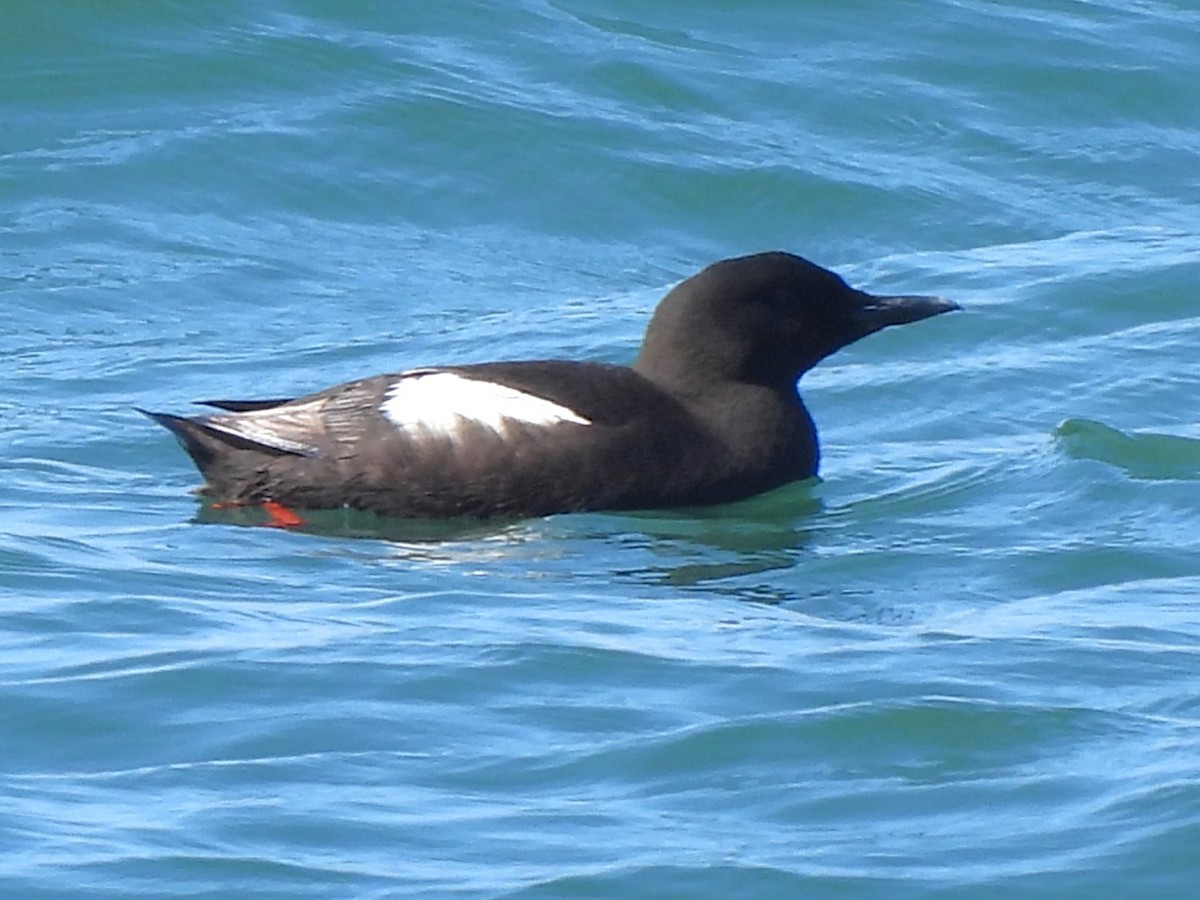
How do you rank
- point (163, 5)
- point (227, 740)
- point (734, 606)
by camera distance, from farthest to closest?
point (163, 5), point (734, 606), point (227, 740)

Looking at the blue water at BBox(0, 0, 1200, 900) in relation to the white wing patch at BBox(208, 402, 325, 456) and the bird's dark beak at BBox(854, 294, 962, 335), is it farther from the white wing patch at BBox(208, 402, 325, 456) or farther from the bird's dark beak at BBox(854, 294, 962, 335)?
the bird's dark beak at BBox(854, 294, 962, 335)

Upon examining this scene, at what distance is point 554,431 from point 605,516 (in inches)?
12.0

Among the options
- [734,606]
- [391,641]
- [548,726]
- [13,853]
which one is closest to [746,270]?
[734,606]

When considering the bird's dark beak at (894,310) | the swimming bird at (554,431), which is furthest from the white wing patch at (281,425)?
the bird's dark beak at (894,310)

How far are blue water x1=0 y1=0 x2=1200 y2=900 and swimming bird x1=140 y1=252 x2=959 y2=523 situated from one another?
0.50ft

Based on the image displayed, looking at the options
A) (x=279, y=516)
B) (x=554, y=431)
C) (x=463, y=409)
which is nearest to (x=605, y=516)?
(x=554, y=431)

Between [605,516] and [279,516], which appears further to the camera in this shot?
[279,516]

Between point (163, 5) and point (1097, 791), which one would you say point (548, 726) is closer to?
point (1097, 791)

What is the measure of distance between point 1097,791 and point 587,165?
8322 millimetres

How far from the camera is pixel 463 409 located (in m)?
8.73

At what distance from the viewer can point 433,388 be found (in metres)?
8.83

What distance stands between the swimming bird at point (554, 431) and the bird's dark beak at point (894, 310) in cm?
40

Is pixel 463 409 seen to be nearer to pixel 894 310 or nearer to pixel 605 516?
pixel 605 516

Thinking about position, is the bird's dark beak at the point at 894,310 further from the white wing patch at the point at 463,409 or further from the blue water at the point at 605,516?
the white wing patch at the point at 463,409
